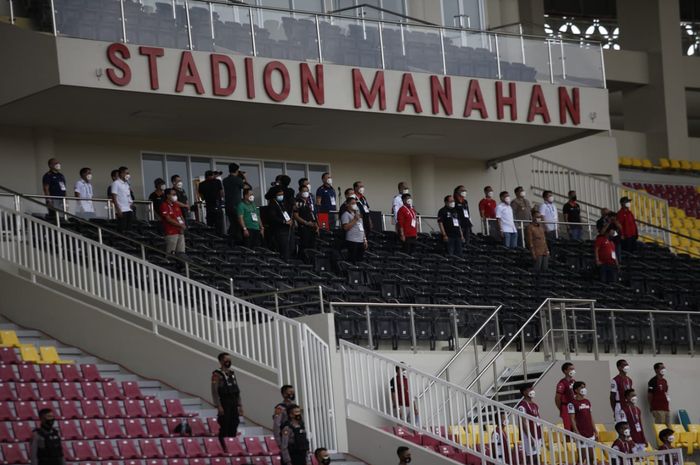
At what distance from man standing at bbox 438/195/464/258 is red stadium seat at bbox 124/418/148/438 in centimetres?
1134

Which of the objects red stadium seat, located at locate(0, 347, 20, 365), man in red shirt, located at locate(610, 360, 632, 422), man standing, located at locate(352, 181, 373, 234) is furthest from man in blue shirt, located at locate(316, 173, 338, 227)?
red stadium seat, located at locate(0, 347, 20, 365)

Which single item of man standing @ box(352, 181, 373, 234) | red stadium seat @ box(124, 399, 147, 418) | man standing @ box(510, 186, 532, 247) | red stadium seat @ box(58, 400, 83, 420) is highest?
man standing @ box(352, 181, 373, 234)

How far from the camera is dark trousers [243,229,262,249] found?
2625 centimetres

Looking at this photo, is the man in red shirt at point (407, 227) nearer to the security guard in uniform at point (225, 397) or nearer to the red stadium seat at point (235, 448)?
the red stadium seat at point (235, 448)

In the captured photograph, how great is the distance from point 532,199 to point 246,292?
41.5 ft

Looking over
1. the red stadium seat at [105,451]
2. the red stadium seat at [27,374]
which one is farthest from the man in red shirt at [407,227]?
the red stadium seat at [105,451]

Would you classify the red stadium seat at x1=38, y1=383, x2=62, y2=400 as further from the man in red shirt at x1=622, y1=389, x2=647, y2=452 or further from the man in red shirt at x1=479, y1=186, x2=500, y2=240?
the man in red shirt at x1=479, y1=186, x2=500, y2=240

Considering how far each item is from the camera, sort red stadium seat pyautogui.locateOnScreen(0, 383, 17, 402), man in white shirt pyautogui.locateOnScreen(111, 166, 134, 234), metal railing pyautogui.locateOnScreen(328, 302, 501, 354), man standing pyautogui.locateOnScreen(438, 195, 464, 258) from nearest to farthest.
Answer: red stadium seat pyautogui.locateOnScreen(0, 383, 17, 402), metal railing pyautogui.locateOnScreen(328, 302, 501, 354), man in white shirt pyautogui.locateOnScreen(111, 166, 134, 234), man standing pyautogui.locateOnScreen(438, 195, 464, 258)

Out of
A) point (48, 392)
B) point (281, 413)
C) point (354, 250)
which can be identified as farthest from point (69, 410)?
point (354, 250)

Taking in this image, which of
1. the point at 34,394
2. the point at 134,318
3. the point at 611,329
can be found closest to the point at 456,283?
the point at 611,329

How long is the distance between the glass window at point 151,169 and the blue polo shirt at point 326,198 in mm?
2992

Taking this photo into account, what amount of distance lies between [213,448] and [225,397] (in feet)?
2.13

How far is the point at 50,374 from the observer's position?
19344mm

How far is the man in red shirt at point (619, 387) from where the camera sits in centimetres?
2298
